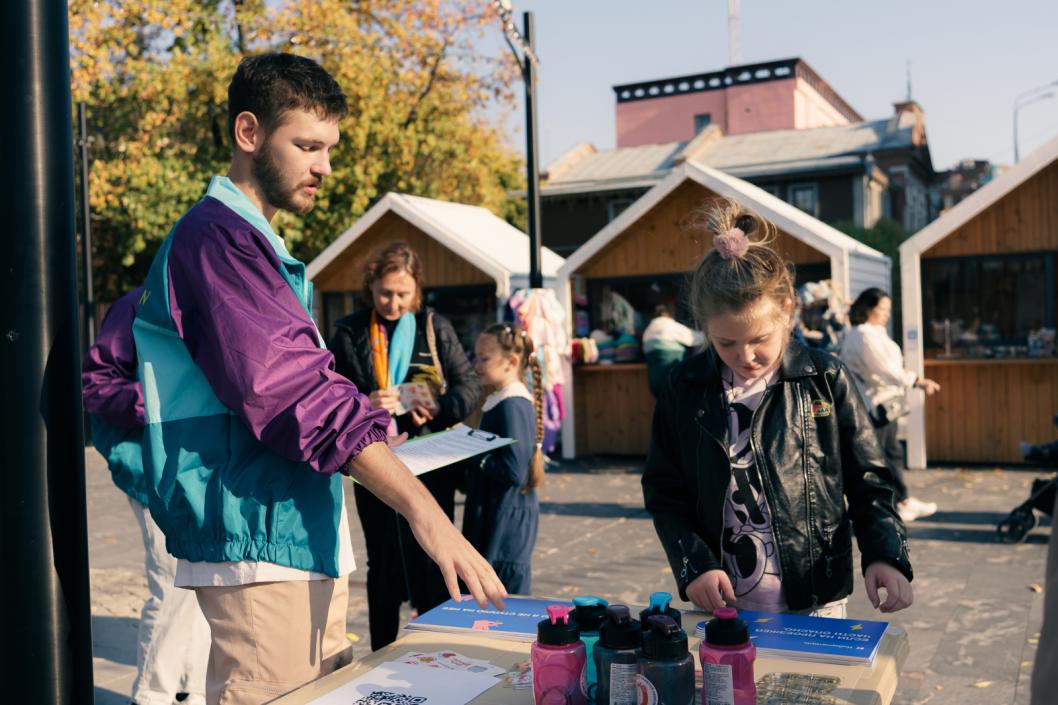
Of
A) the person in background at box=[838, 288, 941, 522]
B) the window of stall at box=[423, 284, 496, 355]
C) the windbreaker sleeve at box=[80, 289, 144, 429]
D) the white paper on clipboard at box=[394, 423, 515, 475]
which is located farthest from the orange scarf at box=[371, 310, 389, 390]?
the window of stall at box=[423, 284, 496, 355]

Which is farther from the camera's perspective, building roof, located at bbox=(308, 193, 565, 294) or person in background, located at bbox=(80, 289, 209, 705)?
building roof, located at bbox=(308, 193, 565, 294)

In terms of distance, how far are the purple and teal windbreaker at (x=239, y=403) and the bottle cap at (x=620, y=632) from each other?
543 mm

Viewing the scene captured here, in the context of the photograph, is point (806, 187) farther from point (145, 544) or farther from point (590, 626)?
point (590, 626)

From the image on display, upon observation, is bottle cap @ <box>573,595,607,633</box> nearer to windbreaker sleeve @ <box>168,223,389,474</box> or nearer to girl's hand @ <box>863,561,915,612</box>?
windbreaker sleeve @ <box>168,223,389,474</box>

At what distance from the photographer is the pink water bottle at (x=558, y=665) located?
180 cm

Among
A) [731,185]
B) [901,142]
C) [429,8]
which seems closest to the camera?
[731,185]

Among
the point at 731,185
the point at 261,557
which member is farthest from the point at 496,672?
the point at 731,185

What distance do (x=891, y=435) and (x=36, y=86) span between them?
26.6ft

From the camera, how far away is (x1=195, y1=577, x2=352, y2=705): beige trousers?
2.09 metres

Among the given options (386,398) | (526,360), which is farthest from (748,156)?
(386,398)

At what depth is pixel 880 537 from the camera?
2686mm

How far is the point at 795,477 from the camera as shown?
9.18ft

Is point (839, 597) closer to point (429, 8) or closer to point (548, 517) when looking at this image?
point (548, 517)

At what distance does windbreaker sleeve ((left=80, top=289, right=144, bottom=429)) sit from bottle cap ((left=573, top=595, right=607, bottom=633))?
2710 millimetres
